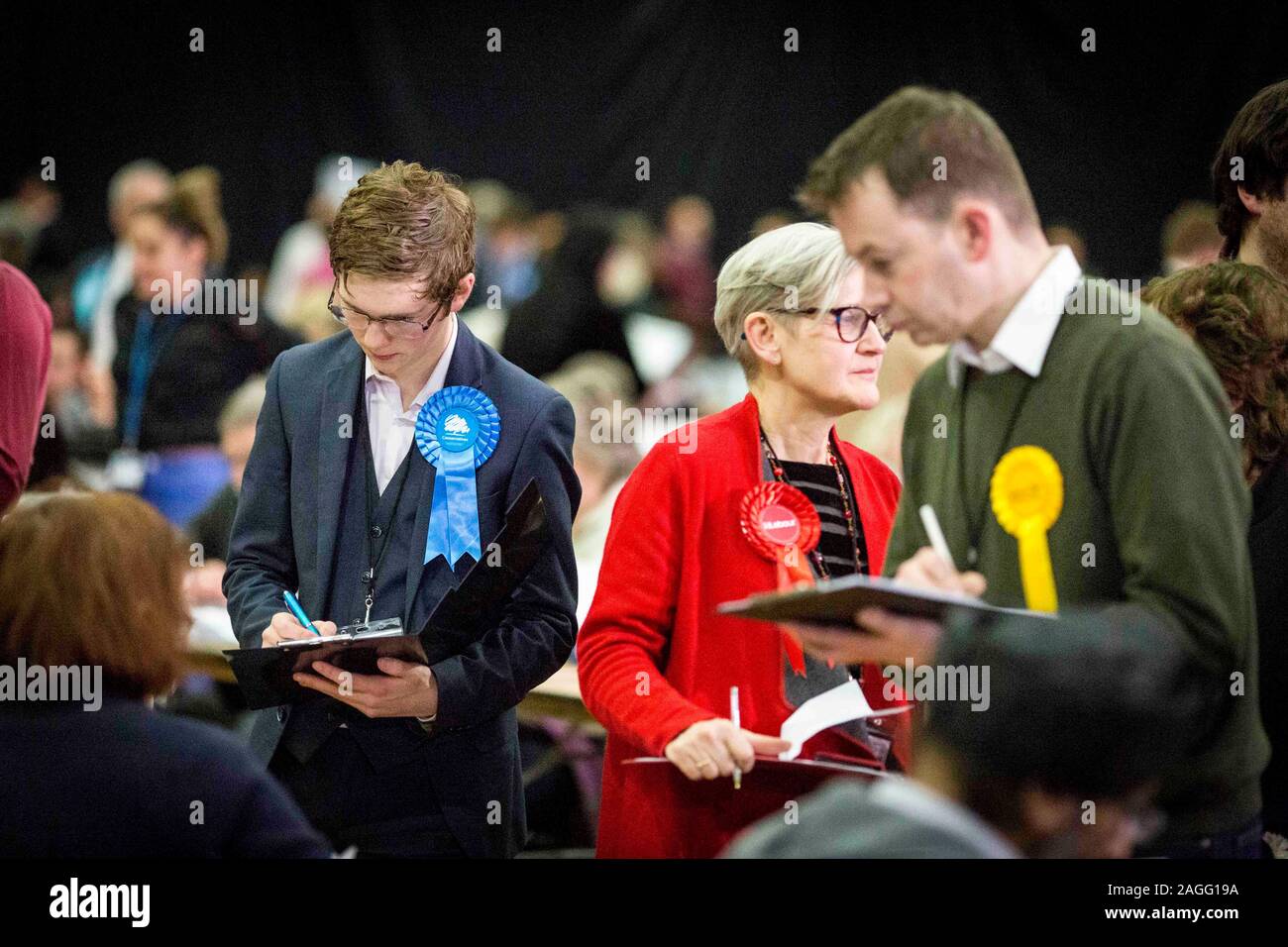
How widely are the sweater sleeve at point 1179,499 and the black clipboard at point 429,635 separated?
1.00m

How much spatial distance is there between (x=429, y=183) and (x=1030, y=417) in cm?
120

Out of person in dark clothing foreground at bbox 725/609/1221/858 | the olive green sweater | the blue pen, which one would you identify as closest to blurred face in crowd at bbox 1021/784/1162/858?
person in dark clothing foreground at bbox 725/609/1221/858

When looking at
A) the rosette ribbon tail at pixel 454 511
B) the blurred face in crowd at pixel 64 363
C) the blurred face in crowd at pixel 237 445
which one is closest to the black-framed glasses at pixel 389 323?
the rosette ribbon tail at pixel 454 511

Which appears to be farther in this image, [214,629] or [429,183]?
[214,629]

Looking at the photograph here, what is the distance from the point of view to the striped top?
9.12 feet

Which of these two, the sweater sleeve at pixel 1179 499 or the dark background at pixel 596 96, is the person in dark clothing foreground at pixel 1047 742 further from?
the dark background at pixel 596 96

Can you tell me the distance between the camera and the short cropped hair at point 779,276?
2775 mm

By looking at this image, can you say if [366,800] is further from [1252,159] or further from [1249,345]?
[1252,159]

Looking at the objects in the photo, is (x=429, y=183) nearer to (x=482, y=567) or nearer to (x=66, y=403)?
(x=482, y=567)

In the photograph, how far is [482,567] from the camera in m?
2.58

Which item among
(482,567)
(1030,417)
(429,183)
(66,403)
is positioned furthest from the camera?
(66,403)

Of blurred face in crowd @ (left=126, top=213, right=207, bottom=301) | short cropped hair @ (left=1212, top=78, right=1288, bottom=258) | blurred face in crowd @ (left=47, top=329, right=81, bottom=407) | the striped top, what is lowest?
the striped top

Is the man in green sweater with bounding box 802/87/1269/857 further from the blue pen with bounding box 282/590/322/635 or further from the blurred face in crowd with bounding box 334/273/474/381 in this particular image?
the blue pen with bounding box 282/590/322/635
